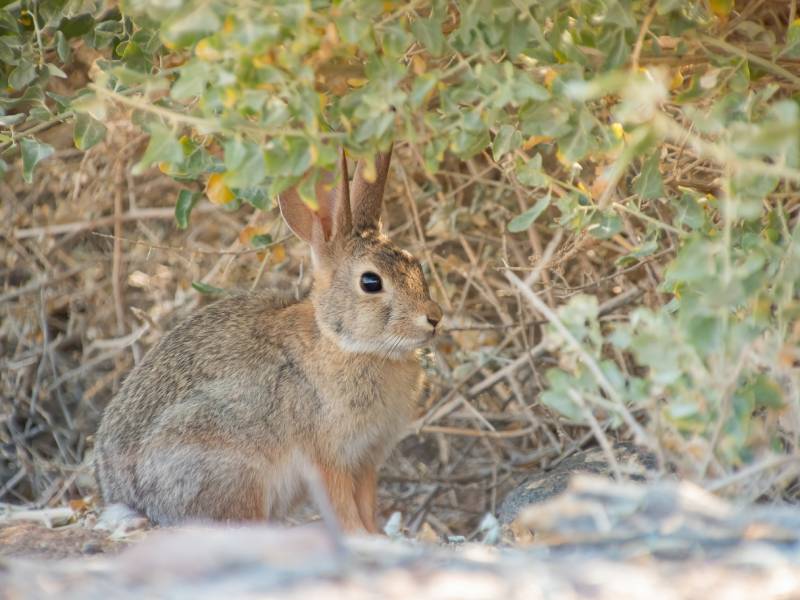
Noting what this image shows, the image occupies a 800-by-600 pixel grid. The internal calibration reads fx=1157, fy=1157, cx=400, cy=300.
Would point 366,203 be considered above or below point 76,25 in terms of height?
below

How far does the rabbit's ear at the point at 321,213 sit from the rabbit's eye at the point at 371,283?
0.24 meters

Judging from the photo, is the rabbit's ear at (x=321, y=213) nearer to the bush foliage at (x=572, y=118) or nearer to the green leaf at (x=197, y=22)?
the bush foliage at (x=572, y=118)

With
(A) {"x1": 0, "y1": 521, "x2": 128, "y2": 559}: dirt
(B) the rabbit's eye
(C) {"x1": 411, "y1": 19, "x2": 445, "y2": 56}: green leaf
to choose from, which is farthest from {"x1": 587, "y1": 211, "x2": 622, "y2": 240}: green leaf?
(A) {"x1": 0, "y1": 521, "x2": 128, "y2": 559}: dirt

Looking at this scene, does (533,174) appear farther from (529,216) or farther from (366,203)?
(366,203)

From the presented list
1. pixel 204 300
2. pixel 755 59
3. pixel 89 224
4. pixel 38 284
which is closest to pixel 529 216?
pixel 755 59

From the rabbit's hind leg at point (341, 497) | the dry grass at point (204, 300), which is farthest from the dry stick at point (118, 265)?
the rabbit's hind leg at point (341, 497)

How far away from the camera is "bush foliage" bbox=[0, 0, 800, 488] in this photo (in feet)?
8.48

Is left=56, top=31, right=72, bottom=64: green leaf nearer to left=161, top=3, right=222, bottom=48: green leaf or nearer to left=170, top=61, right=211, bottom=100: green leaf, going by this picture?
left=170, top=61, right=211, bottom=100: green leaf

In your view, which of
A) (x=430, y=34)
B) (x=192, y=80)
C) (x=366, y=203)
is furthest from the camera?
(x=366, y=203)

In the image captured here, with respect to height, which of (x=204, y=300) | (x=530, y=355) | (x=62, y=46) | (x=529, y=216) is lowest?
(x=530, y=355)

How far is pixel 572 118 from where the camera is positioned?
3.39 m

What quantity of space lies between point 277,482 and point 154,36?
163 centimetres

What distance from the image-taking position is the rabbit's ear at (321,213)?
429 cm

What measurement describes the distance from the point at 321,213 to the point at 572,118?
4.25 ft
